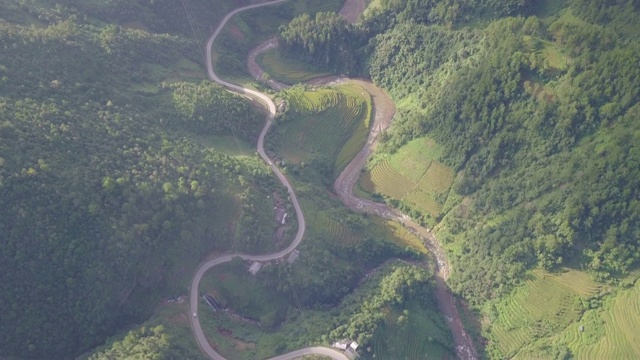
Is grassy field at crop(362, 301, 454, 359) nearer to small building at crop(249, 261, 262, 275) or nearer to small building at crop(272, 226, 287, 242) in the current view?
small building at crop(249, 261, 262, 275)

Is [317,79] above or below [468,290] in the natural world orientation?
above

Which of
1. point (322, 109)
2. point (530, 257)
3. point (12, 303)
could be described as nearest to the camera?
point (12, 303)

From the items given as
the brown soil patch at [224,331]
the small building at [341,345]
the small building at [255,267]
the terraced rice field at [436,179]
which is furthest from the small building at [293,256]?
the terraced rice field at [436,179]

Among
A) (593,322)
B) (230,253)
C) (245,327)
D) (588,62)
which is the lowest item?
(245,327)

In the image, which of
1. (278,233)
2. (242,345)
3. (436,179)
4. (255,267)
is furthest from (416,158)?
(242,345)

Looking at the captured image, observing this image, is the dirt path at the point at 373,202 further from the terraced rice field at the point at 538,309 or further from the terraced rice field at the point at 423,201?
→ the terraced rice field at the point at 538,309

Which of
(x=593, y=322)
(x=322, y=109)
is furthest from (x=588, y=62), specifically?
(x=322, y=109)

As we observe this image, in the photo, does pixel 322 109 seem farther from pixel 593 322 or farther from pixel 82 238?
pixel 593 322

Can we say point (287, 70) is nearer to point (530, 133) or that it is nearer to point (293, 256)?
point (293, 256)
